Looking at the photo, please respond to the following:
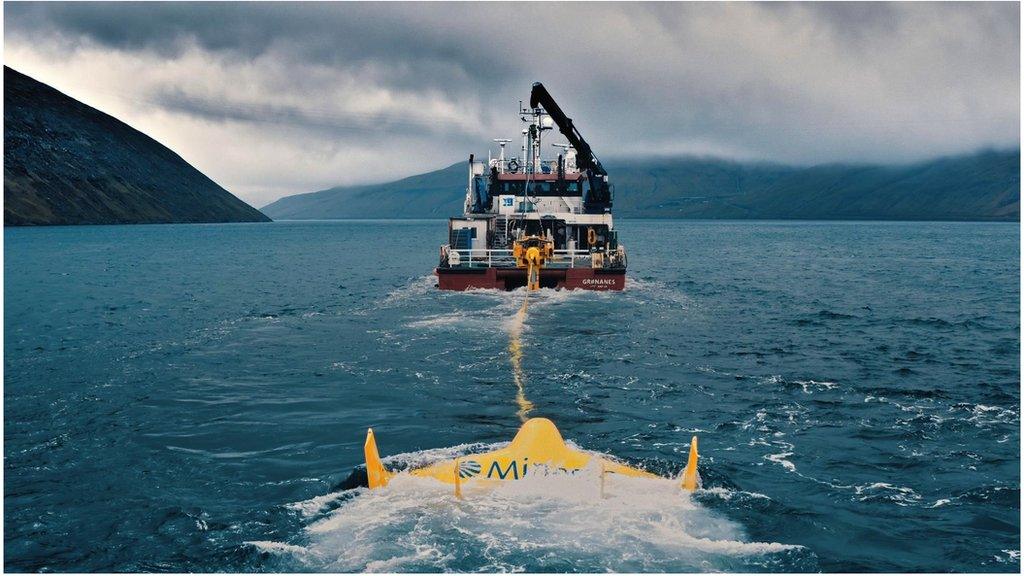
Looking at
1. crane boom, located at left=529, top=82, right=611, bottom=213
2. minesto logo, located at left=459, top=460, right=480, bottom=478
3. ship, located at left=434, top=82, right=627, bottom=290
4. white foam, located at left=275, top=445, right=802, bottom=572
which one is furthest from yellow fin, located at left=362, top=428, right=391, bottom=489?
crane boom, located at left=529, top=82, right=611, bottom=213

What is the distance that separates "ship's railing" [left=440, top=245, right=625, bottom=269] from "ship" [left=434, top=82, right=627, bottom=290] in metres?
0.06

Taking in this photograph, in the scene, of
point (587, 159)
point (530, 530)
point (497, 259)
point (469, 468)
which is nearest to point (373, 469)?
point (469, 468)

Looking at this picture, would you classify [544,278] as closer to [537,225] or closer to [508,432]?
[537,225]

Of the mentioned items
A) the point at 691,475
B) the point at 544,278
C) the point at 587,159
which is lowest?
the point at 691,475

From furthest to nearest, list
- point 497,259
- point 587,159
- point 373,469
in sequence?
point 587,159, point 497,259, point 373,469

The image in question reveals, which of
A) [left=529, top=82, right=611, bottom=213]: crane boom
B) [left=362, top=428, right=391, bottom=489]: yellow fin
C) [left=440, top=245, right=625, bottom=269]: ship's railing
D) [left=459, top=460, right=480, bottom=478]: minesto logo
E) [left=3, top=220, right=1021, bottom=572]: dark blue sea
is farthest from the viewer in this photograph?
[left=529, top=82, right=611, bottom=213]: crane boom

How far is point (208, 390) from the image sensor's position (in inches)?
879

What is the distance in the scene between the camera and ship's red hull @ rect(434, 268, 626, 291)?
4303cm

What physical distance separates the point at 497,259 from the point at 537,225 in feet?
19.4

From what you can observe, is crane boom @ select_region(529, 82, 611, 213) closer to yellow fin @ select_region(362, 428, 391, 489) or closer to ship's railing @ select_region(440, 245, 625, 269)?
ship's railing @ select_region(440, 245, 625, 269)

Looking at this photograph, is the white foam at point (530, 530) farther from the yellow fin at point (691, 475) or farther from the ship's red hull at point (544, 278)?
the ship's red hull at point (544, 278)

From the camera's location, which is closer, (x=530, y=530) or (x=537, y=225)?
(x=530, y=530)

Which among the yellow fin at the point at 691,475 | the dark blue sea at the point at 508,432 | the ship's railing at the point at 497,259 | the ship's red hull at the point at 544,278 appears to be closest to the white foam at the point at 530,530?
the dark blue sea at the point at 508,432

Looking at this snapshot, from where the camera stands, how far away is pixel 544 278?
142ft
